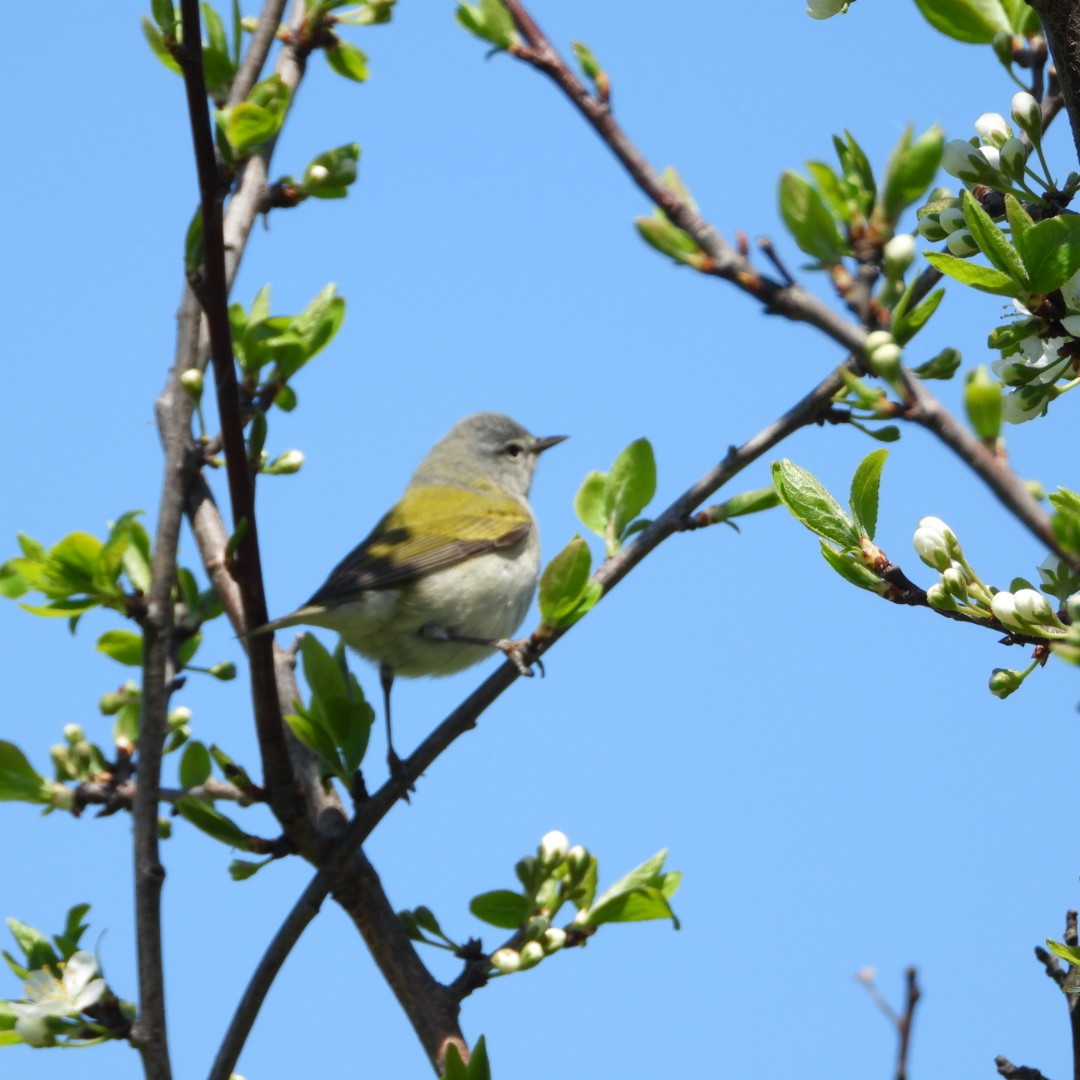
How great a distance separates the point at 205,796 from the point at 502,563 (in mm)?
2811

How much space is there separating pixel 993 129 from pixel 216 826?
2255 millimetres

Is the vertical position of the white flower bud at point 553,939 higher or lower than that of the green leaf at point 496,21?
lower

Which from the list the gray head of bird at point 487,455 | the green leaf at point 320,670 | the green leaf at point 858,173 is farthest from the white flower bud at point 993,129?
the gray head of bird at point 487,455

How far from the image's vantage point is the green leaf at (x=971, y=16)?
8.76 ft

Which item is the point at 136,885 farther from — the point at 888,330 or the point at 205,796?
the point at 888,330

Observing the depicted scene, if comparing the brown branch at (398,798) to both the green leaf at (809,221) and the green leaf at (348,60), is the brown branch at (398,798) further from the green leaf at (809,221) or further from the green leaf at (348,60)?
the green leaf at (348,60)

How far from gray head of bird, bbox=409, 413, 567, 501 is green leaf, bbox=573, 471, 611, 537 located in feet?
13.1

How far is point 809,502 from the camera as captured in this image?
2.48 meters

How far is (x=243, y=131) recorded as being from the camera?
300cm

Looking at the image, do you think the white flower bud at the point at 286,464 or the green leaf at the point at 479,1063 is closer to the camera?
the green leaf at the point at 479,1063

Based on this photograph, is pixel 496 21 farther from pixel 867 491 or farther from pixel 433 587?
pixel 433 587

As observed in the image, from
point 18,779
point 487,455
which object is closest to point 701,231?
point 18,779

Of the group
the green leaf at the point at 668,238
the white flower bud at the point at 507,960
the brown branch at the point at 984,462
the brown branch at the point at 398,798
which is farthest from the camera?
the white flower bud at the point at 507,960

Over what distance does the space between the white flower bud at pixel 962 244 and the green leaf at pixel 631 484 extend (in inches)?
39.7
